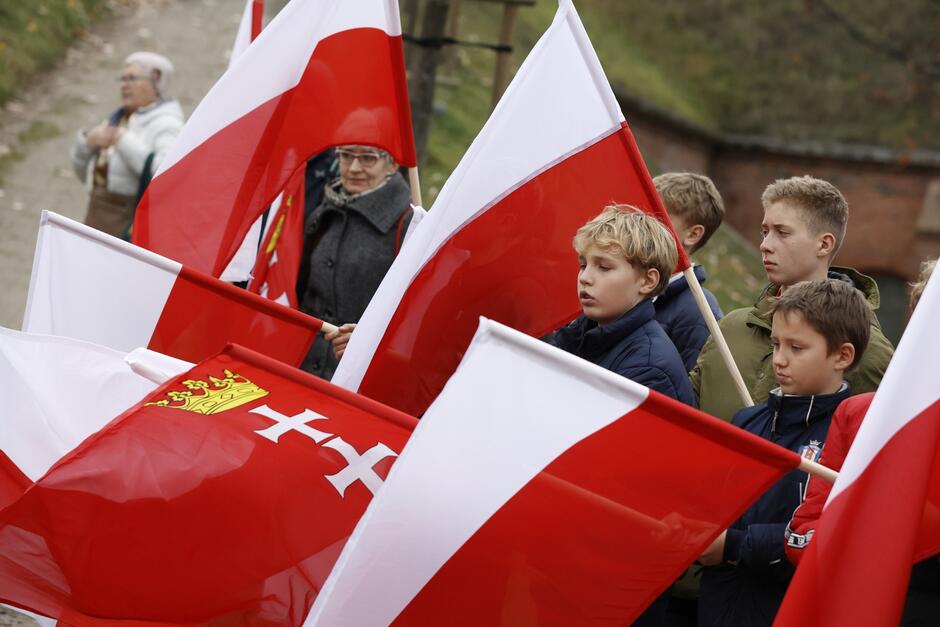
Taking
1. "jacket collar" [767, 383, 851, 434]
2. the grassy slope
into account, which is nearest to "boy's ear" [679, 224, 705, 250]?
"jacket collar" [767, 383, 851, 434]

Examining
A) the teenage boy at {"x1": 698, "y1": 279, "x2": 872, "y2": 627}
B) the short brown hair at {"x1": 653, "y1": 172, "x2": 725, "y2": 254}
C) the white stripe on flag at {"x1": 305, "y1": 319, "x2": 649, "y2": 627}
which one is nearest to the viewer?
the white stripe on flag at {"x1": 305, "y1": 319, "x2": 649, "y2": 627}

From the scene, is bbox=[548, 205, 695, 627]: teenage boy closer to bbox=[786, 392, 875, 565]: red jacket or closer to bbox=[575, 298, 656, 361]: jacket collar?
bbox=[575, 298, 656, 361]: jacket collar

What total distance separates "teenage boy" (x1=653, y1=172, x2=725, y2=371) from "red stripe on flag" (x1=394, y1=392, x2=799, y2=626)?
1.40 metres

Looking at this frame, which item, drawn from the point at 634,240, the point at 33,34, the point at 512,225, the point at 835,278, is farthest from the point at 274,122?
the point at 33,34

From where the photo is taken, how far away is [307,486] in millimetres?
3189

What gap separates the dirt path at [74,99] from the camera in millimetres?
9164

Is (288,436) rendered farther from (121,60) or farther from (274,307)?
(121,60)

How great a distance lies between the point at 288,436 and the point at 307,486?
0.13m

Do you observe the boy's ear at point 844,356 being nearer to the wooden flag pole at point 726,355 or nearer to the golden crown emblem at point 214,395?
the wooden flag pole at point 726,355

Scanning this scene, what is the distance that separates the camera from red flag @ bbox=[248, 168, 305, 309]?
4887 millimetres

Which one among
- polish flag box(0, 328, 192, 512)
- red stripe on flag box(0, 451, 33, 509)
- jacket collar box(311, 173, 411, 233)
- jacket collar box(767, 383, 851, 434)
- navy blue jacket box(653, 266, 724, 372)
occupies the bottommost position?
red stripe on flag box(0, 451, 33, 509)

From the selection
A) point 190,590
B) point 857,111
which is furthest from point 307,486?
point 857,111

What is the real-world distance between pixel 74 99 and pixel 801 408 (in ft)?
30.5

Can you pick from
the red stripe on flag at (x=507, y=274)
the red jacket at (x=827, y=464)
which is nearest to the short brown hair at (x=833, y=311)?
the red jacket at (x=827, y=464)
